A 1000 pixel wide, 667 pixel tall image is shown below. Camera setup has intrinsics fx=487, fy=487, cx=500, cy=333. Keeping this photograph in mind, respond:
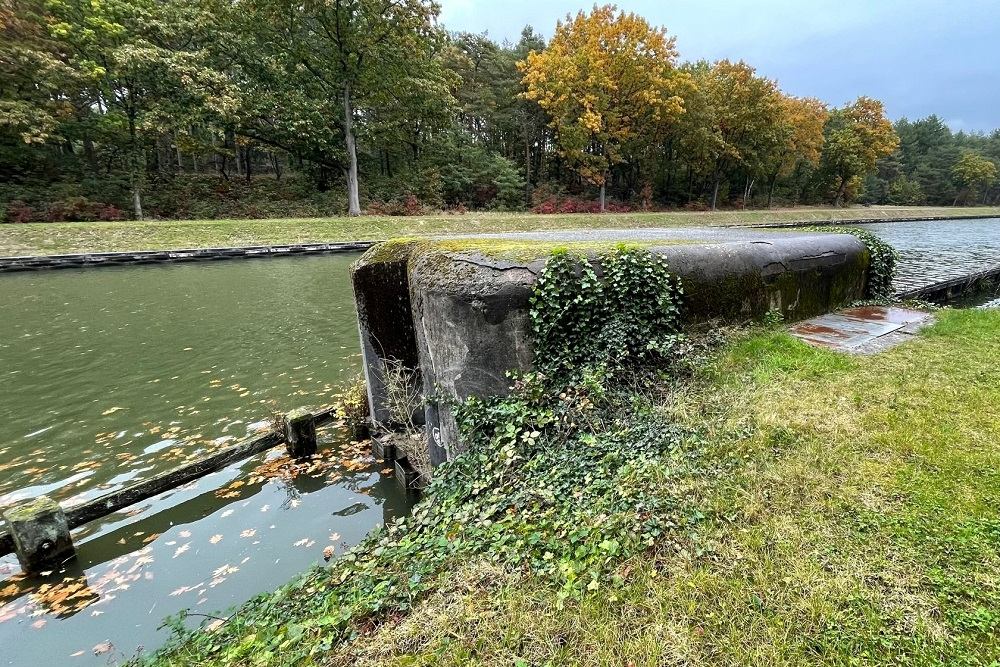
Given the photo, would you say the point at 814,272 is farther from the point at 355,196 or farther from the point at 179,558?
the point at 355,196

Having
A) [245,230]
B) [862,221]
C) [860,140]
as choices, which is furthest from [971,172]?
[245,230]

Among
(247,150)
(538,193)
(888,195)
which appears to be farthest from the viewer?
(888,195)

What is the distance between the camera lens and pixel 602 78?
2902 centimetres

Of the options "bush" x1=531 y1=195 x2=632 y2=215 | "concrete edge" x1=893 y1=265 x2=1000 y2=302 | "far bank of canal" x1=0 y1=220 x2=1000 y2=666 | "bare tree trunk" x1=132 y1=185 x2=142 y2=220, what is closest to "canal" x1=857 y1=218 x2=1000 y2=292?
"concrete edge" x1=893 y1=265 x2=1000 y2=302

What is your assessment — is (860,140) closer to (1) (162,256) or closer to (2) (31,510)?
(1) (162,256)

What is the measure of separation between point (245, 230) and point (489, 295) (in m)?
20.4

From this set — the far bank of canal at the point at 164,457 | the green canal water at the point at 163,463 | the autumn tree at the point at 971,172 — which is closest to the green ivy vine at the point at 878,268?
the far bank of canal at the point at 164,457

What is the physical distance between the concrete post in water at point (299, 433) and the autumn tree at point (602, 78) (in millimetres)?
28620

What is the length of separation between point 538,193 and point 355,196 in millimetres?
14041

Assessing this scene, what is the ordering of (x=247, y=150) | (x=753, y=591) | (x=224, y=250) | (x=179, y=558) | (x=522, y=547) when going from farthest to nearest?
(x=247, y=150), (x=224, y=250), (x=179, y=558), (x=522, y=547), (x=753, y=591)

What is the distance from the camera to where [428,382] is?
14.1 ft

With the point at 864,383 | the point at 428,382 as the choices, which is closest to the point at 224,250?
the point at 428,382

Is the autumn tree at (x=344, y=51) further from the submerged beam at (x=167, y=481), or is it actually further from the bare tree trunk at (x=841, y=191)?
the bare tree trunk at (x=841, y=191)

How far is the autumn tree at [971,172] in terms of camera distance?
60.9 meters
